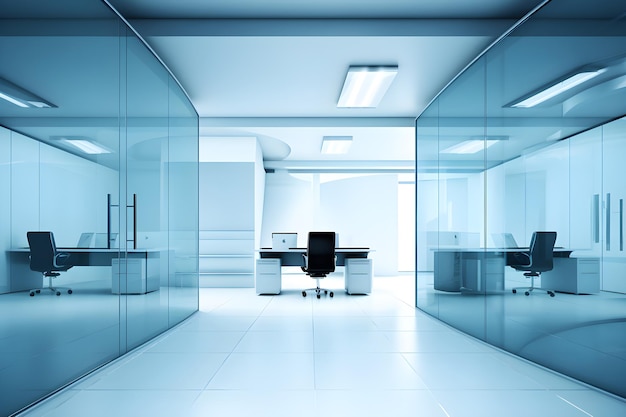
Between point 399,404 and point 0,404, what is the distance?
2.59 meters

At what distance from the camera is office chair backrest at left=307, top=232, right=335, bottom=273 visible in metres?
8.34

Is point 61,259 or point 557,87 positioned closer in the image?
point 61,259

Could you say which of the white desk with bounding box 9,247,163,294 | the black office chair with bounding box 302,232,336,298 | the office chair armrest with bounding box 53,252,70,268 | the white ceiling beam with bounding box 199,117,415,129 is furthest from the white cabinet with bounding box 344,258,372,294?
the office chair armrest with bounding box 53,252,70,268

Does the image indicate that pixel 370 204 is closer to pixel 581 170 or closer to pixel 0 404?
pixel 581 170

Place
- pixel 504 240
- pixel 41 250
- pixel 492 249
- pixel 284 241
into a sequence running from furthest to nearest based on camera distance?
pixel 284 241 → pixel 492 249 → pixel 504 240 → pixel 41 250

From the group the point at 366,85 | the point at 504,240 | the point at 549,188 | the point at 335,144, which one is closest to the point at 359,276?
the point at 335,144

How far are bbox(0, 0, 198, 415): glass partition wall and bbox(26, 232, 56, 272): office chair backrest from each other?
0.04 m

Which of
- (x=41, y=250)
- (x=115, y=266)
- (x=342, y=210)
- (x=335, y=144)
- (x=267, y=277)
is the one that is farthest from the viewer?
(x=342, y=210)

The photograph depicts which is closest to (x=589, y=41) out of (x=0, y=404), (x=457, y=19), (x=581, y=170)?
(x=581, y=170)

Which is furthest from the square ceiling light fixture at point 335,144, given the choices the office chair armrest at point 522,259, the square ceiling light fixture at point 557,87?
the office chair armrest at point 522,259

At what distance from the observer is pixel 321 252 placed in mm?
8367

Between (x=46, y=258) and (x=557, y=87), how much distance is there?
4190 millimetres

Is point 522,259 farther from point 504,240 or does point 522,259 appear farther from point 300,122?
point 300,122

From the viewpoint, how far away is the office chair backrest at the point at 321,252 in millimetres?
8344
